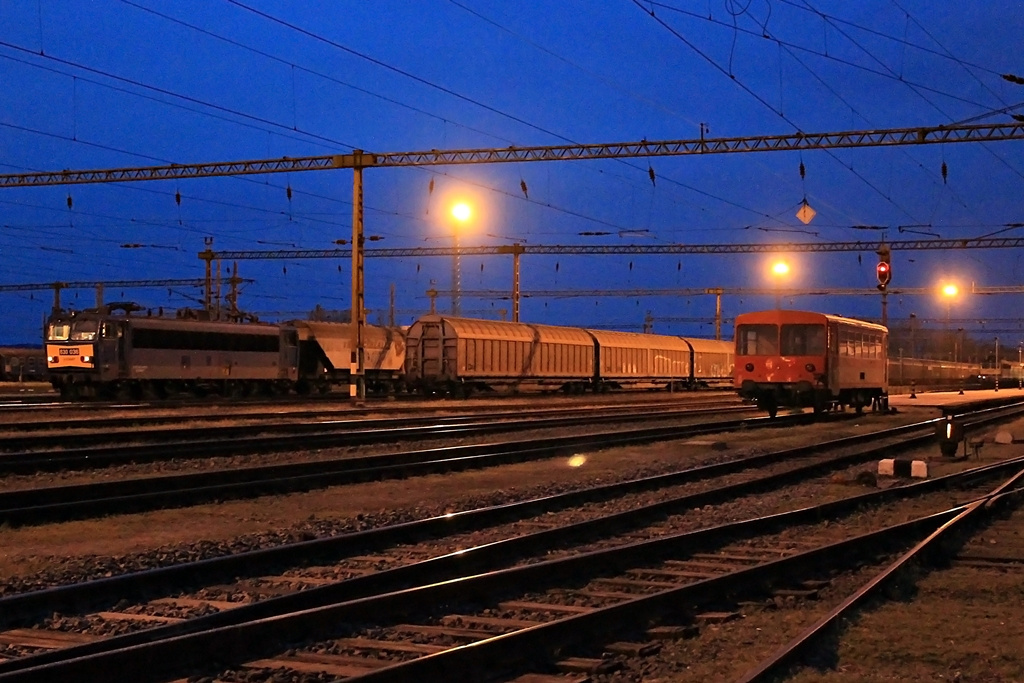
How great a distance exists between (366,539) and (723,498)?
19.5ft

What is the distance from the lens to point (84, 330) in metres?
33.8

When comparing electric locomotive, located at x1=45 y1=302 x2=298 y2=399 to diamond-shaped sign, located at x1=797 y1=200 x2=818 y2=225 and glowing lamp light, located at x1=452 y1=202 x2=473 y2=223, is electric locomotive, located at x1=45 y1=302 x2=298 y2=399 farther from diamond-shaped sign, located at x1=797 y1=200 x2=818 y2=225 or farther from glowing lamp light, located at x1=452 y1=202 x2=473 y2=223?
diamond-shaped sign, located at x1=797 y1=200 x2=818 y2=225

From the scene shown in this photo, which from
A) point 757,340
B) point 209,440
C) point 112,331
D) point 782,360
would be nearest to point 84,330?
point 112,331

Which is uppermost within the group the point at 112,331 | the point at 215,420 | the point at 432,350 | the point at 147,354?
the point at 112,331

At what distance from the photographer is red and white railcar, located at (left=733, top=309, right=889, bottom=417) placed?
28109 mm

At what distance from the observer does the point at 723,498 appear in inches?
553

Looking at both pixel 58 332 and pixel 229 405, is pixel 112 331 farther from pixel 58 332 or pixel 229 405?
pixel 229 405

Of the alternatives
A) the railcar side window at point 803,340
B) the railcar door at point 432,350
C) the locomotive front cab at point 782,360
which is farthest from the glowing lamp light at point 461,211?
the railcar side window at point 803,340

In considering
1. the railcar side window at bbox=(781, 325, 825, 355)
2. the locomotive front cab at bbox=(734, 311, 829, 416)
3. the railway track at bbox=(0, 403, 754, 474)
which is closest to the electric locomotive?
the railway track at bbox=(0, 403, 754, 474)

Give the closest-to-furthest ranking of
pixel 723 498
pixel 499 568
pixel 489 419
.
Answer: pixel 499 568
pixel 723 498
pixel 489 419

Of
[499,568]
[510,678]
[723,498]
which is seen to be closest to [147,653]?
[510,678]

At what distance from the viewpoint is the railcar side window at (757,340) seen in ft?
95.2

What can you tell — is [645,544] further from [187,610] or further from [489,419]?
[489,419]

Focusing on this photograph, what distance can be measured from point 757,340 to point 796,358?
1480mm
